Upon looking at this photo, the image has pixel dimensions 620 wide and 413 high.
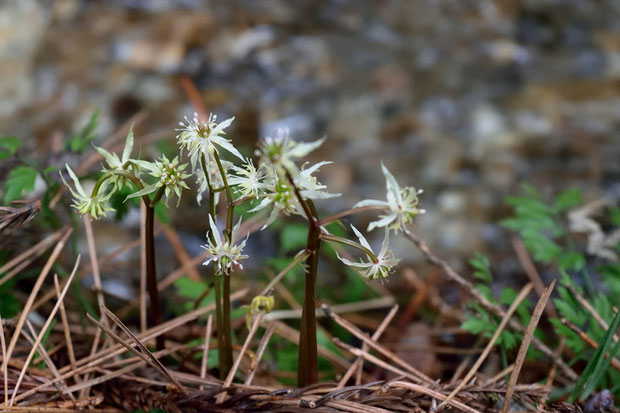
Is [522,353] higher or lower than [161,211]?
lower

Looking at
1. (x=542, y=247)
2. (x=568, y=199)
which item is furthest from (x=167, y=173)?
(x=568, y=199)

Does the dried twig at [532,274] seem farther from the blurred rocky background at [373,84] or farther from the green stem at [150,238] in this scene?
the green stem at [150,238]

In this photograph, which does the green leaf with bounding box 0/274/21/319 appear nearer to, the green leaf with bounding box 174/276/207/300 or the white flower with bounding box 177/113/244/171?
the green leaf with bounding box 174/276/207/300

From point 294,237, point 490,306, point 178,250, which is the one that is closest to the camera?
point 490,306

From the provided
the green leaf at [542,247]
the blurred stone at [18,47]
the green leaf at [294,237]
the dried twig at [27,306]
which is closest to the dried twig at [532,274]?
the green leaf at [542,247]

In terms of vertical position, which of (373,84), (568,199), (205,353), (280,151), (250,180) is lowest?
(205,353)

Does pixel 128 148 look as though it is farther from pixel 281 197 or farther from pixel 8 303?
pixel 8 303

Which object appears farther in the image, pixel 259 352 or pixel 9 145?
pixel 9 145
